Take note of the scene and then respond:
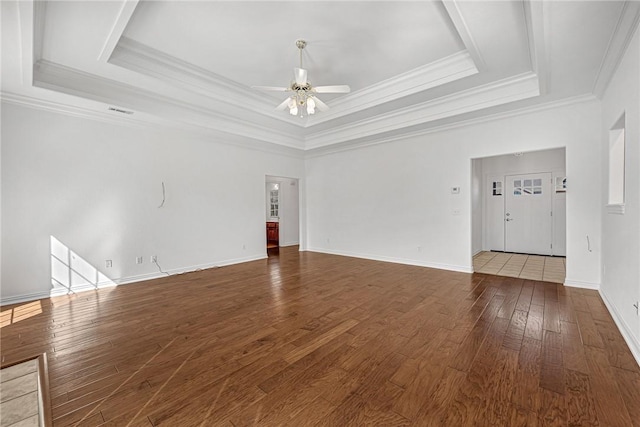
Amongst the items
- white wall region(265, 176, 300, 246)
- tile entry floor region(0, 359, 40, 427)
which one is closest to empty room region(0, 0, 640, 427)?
tile entry floor region(0, 359, 40, 427)

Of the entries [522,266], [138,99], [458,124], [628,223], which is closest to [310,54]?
[138,99]

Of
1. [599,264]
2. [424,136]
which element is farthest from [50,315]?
[599,264]

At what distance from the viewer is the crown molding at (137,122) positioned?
3811 mm

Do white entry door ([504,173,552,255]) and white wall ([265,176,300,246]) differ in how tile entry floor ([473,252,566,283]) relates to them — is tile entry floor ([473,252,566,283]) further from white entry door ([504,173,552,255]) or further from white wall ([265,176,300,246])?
white wall ([265,176,300,246])

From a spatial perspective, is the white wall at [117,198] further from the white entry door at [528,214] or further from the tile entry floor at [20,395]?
the white entry door at [528,214]

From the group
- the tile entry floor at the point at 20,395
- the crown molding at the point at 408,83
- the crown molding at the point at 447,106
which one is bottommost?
the tile entry floor at the point at 20,395

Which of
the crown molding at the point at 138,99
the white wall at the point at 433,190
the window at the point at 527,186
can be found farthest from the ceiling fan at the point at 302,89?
the window at the point at 527,186

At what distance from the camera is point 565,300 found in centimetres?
357

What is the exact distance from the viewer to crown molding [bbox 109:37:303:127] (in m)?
3.36

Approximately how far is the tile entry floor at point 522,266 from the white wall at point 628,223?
4.97 ft

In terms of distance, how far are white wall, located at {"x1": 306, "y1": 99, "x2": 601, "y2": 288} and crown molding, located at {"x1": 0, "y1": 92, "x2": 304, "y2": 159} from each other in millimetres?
1726

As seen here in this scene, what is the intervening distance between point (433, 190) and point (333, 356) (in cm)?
436

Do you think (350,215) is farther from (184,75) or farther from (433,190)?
(184,75)

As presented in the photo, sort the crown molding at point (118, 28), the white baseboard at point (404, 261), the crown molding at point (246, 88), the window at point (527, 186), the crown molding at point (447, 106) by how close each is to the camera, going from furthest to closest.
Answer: the window at point (527, 186) < the white baseboard at point (404, 261) < the crown molding at point (447, 106) < the crown molding at point (246, 88) < the crown molding at point (118, 28)
